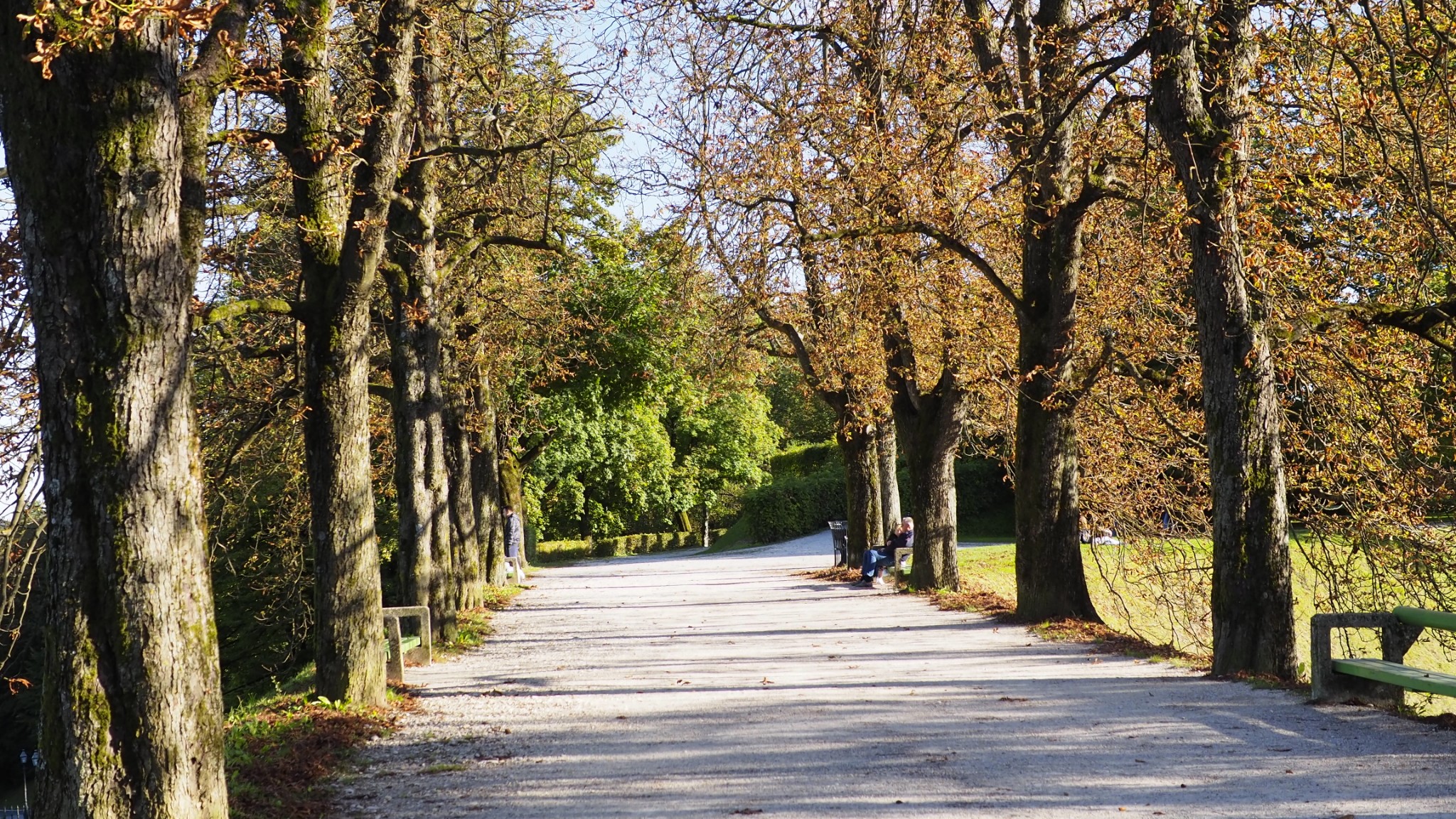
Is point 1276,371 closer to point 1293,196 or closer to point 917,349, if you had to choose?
point 1293,196

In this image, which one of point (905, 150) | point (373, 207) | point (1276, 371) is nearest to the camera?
point (373, 207)

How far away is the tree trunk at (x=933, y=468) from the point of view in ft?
65.8

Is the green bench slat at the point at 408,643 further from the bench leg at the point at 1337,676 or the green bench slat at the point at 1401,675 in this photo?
the green bench slat at the point at 1401,675

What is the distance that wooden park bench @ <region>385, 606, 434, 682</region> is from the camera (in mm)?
11914

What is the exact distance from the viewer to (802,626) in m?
16.5

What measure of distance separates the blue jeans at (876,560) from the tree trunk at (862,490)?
2348 millimetres

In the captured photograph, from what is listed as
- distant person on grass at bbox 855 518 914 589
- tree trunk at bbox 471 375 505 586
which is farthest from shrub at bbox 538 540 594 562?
distant person on grass at bbox 855 518 914 589

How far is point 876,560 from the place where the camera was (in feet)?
75.4

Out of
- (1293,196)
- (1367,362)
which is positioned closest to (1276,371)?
(1367,362)

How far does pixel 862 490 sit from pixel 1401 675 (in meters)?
17.6

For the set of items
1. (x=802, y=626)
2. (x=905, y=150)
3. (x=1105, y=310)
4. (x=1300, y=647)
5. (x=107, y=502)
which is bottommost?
(x=1300, y=647)

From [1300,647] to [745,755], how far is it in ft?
54.6

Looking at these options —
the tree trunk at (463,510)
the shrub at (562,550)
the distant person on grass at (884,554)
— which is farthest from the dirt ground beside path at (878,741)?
the shrub at (562,550)

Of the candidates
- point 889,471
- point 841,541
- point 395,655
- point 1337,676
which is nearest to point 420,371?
point 395,655
